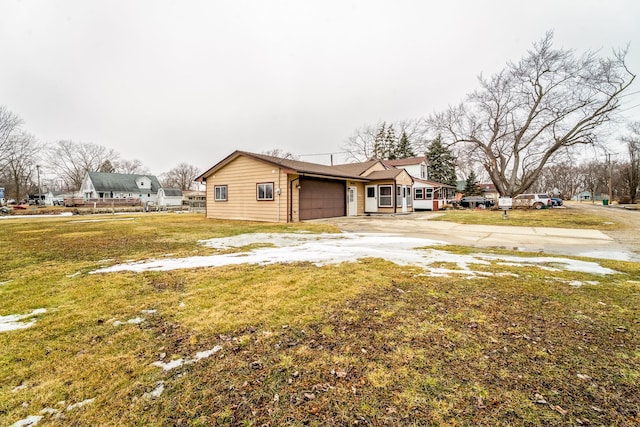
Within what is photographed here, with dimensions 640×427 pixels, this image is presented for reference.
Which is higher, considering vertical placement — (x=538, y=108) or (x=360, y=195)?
(x=538, y=108)

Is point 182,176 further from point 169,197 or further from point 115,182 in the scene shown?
point 169,197

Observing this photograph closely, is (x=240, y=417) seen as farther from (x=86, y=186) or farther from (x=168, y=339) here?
(x=86, y=186)

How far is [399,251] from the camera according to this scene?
255 inches

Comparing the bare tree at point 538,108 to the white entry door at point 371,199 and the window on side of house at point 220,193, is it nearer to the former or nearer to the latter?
the white entry door at point 371,199

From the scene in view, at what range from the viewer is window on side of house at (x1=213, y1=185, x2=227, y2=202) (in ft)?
57.3

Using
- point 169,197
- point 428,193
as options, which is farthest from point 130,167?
point 428,193

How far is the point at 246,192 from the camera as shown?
16141 millimetres

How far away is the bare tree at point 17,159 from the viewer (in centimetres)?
3041

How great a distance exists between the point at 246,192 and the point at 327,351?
14666 millimetres

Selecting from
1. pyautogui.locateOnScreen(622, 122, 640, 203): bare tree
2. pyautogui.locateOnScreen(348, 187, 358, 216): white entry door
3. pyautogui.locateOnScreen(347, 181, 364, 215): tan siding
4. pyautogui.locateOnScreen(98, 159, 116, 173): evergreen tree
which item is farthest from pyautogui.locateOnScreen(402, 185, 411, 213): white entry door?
pyautogui.locateOnScreen(98, 159, 116, 173): evergreen tree

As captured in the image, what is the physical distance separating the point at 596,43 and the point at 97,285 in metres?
30.9

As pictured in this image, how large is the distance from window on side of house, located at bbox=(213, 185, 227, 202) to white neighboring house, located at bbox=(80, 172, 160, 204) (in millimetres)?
30439

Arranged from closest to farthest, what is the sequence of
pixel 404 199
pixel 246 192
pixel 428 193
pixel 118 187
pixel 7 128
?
pixel 246 192 → pixel 404 199 → pixel 428 193 → pixel 7 128 → pixel 118 187

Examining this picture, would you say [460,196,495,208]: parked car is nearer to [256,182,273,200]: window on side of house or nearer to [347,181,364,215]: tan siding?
[347,181,364,215]: tan siding
